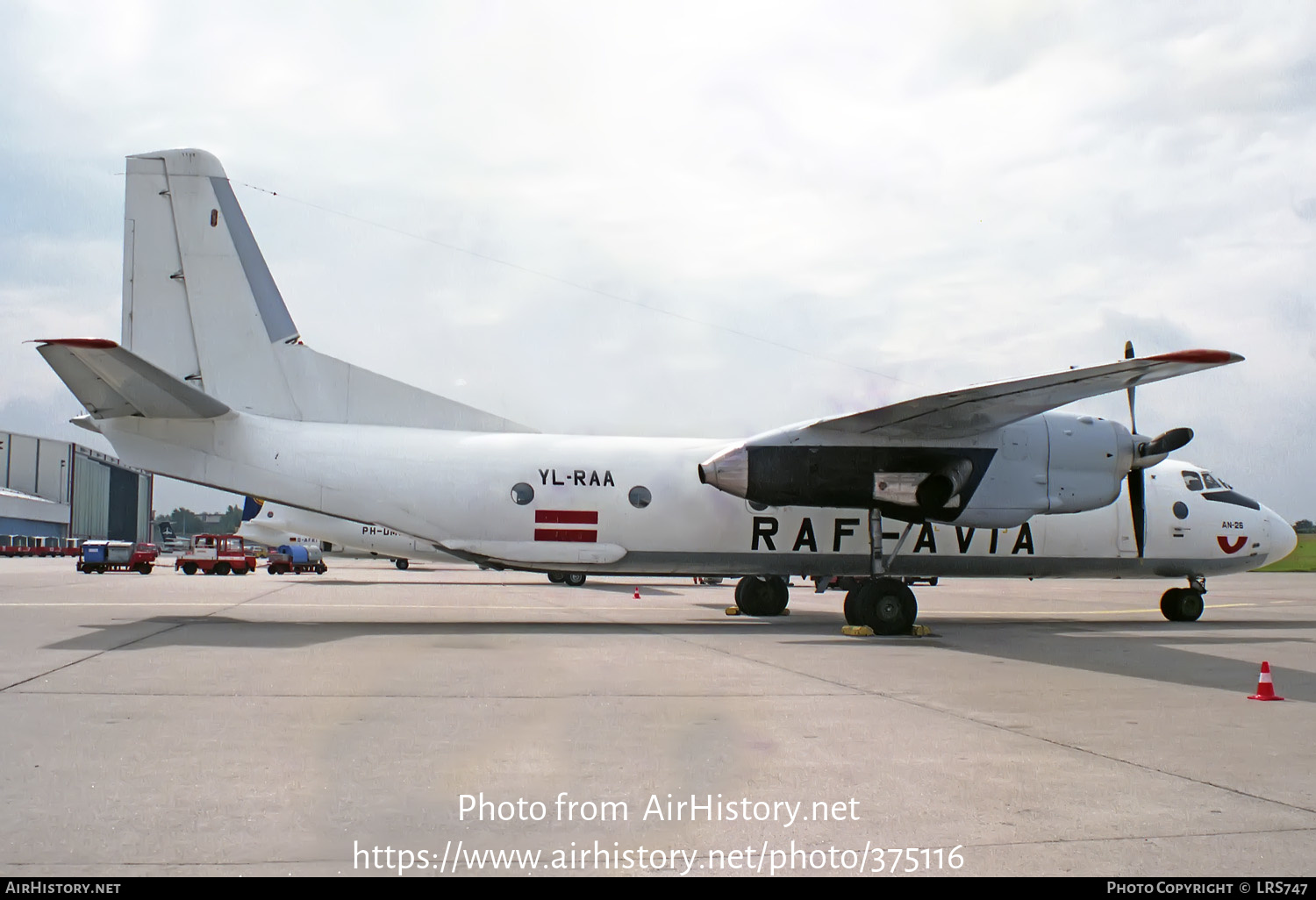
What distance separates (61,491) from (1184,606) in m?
125

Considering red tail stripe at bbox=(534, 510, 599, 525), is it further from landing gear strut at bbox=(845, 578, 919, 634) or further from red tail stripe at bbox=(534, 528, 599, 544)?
landing gear strut at bbox=(845, 578, 919, 634)

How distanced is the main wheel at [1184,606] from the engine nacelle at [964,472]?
4.15 m

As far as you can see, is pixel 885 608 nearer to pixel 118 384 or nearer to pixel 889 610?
pixel 889 610

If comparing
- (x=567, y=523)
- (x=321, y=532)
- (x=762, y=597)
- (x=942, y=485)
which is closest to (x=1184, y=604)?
(x=942, y=485)

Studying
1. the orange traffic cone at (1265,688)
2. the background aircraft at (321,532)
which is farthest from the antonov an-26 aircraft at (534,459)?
the background aircraft at (321,532)

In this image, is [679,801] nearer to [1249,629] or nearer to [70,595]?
[1249,629]

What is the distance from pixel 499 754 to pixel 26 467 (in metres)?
126

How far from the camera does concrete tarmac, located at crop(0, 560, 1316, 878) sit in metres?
4.74

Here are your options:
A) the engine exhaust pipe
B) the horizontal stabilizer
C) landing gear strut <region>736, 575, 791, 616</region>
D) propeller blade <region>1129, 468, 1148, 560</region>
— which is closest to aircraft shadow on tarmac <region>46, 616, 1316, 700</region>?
landing gear strut <region>736, 575, 791, 616</region>

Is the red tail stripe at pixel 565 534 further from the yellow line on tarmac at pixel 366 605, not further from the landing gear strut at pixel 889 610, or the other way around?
the landing gear strut at pixel 889 610

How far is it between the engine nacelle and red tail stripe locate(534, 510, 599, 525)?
219cm

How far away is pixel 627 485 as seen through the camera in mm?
18016

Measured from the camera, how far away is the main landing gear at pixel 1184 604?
64.7ft

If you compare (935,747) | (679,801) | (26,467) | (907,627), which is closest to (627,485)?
(907,627)
